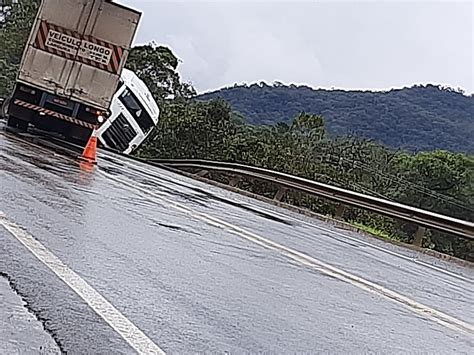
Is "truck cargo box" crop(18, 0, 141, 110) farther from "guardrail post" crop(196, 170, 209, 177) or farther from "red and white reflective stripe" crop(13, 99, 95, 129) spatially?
"guardrail post" crop(196, 170, 209, 177)

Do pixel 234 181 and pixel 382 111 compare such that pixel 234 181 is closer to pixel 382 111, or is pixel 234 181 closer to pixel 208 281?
pixel 208 281

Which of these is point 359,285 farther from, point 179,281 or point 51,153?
point 51,153

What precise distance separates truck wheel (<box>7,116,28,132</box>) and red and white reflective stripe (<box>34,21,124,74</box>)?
3.05 m

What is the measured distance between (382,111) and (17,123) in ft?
189

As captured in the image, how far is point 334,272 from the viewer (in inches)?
368

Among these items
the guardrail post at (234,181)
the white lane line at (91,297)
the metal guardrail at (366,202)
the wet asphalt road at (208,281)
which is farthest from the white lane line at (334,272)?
the guardrail post at (234,181)

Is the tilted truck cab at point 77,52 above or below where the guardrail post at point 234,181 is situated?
above

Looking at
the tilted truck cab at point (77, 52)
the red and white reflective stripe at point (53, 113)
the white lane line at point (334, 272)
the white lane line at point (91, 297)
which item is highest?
the tilted truck cab at point (77, 52)

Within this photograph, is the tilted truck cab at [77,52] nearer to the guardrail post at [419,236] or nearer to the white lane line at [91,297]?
the guardrail post at [419,236]

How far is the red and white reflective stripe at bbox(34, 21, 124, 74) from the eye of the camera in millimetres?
21156

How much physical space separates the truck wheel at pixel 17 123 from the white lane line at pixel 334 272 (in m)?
10.6

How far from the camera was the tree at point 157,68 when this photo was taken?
210 ft

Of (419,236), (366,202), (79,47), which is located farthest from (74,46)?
(419,236)

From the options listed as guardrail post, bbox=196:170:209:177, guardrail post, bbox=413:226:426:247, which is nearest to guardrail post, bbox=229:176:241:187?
guardrail post, bbox=196:170:209:177
